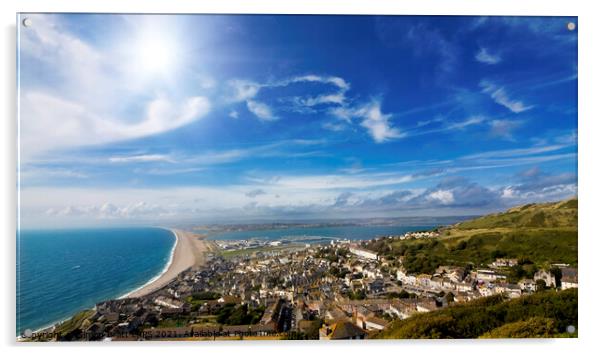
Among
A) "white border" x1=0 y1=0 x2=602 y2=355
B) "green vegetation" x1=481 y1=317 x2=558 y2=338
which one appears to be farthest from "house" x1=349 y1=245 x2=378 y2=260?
"green vegetation" x1=481 y1=317 x2=558 y2=338

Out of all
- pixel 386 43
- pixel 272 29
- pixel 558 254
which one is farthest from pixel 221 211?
pixel 558 254

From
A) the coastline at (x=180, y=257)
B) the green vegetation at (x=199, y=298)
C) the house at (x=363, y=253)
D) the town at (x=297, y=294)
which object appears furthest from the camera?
the house at (x=363, y=253)

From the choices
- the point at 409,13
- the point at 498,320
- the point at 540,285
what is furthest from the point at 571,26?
the point at 498,320

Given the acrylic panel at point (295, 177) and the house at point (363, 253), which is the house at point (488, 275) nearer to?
the acrylic panel at point (295, 177)

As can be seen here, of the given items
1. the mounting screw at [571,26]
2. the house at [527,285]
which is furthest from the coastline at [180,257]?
the mounting screw at [571,26]

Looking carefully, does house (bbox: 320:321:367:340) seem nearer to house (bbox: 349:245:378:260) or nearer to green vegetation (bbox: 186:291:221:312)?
house (bbox: 349:245:378:260)

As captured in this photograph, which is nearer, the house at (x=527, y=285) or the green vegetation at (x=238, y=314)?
the green vegetation at (x=238, y=314)
